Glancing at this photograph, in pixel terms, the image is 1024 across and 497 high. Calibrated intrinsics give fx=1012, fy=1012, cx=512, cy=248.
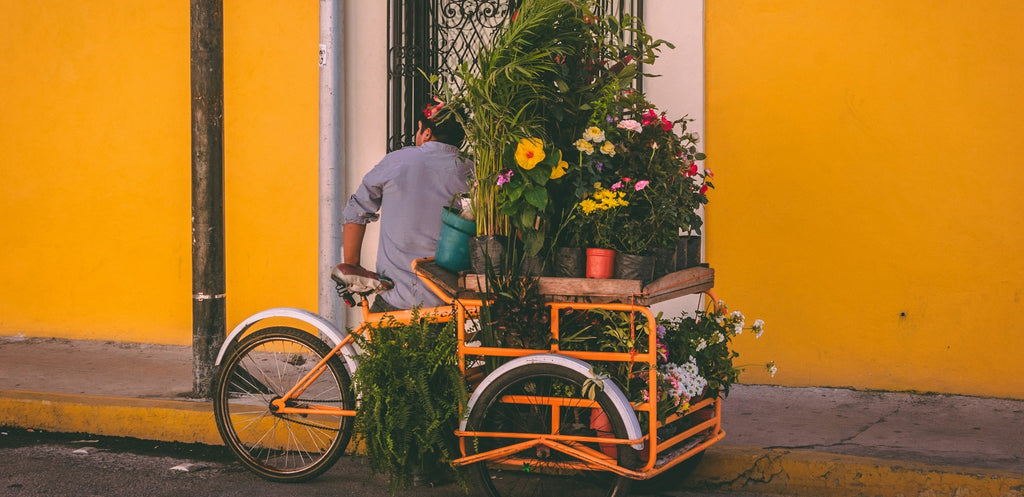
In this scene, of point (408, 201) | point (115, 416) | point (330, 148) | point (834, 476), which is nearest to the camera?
point (408, 201)

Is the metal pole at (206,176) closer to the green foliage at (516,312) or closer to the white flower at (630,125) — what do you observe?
the green foliage at (516,312)

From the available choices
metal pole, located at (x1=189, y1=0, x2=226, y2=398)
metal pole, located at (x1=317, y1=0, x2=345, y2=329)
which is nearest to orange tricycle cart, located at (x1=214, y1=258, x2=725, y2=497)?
metal pole, located at (x1=189, y1=0, x2=226, y2=398)

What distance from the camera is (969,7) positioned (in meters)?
5.89

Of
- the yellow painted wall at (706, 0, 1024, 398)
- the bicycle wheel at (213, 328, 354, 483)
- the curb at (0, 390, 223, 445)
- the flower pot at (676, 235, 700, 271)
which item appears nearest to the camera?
the flower pot at (676, 235, 700, 271)

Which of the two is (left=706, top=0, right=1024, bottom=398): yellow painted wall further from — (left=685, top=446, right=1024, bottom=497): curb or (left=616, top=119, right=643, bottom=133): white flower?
(left=616, top=119, right=643, bottom=133): white flower

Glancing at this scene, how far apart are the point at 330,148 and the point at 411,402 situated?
127 inches

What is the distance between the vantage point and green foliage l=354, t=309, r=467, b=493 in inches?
154

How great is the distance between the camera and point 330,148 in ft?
22.2

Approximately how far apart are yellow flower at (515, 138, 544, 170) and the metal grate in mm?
3234

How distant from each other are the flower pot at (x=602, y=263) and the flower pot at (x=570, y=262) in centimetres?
6

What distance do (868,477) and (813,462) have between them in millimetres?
241

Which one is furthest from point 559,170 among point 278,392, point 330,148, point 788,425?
point 330,148

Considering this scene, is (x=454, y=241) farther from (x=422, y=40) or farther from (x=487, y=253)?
(x=422, y=40)

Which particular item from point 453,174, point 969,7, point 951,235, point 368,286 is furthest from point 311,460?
point 969,7
